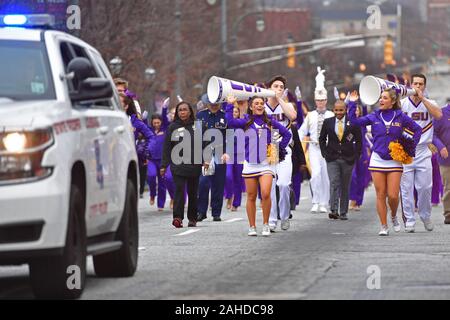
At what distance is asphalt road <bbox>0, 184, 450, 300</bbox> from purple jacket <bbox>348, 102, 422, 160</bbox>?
106 cm

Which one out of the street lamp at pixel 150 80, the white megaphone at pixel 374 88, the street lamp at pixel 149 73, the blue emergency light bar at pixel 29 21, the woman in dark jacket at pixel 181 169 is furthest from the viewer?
the street lamp at pixel 150 80

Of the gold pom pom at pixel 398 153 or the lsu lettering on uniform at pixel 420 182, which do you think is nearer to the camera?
the gold pom pom at pixel 398 153

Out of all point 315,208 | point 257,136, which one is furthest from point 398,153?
point 315,208

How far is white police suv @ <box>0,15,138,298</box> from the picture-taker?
11141 mm

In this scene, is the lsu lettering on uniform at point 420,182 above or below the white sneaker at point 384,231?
above

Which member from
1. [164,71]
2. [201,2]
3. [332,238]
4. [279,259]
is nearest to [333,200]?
[332,238]

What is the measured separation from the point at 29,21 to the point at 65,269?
2326mm

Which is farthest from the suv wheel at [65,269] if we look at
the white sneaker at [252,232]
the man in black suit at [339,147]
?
the man in black suit at [339,147]

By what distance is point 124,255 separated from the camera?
13.8m

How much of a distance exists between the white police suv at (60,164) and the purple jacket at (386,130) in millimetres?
6181

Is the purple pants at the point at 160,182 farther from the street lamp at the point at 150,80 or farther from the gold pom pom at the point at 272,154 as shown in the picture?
the street lamp at the point at 150,80

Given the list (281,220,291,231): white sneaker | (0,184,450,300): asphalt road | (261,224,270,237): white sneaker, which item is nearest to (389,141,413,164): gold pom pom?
(0,184,450,300): asphalt road

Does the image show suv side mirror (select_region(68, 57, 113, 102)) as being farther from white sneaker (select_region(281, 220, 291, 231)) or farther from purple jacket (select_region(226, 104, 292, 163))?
white sneaker (select_region(281, 220, 291, 231))

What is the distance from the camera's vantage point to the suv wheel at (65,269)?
37.8 feet
